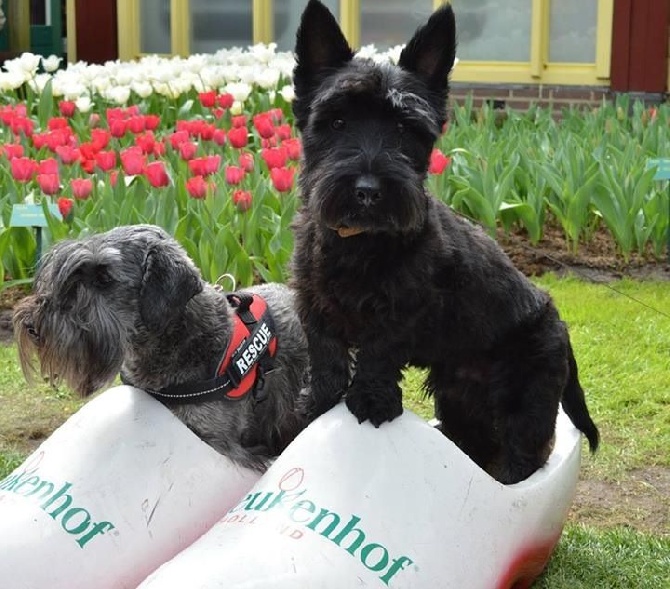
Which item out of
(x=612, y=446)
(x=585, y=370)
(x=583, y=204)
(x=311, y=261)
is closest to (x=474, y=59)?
(x=583, y=204)

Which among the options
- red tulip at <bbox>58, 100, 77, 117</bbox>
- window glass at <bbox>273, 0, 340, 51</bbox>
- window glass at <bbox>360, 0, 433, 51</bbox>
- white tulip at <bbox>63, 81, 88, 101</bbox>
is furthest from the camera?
window glass at <bbox>273, 0, 340, 51</bbox>

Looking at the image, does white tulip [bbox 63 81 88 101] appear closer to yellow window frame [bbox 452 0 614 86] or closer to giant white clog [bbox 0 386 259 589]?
yellow window frame [bbox 452 0 614 86]

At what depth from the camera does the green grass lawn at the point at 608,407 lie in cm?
368

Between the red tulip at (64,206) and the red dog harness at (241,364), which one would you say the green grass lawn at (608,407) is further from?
the red dog harness at (241,364)

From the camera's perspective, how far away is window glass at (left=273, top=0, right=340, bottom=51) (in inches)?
499

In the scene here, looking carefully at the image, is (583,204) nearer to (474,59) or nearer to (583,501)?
(583,501)

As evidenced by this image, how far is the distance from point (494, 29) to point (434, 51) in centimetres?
913

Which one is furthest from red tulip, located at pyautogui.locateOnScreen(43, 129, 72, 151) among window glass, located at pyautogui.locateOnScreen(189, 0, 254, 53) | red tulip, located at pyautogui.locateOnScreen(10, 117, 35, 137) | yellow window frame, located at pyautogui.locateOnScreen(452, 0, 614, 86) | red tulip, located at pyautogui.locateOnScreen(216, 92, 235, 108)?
window glass, located at pyautogui.locateOnScreen(189, 0, 254, 53)

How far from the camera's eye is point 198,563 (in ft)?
9.25

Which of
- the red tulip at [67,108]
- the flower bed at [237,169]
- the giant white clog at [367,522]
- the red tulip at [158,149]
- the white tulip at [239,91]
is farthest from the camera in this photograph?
the white tulip at [239,91]

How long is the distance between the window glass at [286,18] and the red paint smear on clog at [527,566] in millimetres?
9801

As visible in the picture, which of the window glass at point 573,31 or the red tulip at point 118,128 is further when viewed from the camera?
the window glass at point 573,31

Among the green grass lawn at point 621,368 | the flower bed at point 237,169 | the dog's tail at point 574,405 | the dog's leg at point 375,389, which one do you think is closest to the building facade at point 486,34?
the flower bed at point 237,169

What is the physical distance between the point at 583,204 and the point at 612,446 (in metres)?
2.56
